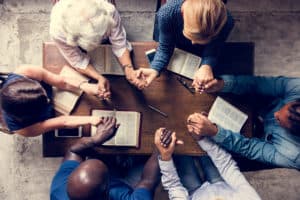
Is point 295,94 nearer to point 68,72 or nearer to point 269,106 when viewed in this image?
point 269,106

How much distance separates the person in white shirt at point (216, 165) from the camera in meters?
2.70

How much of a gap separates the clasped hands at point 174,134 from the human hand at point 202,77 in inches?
6.8

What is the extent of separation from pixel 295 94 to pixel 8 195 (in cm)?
241

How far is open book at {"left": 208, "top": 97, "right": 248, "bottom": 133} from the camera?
2775mm

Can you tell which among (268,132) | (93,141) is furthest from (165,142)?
(268,132)

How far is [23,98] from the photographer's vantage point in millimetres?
2498

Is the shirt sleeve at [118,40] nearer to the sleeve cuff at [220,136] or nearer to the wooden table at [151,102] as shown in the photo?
the wooden table at [151,102]

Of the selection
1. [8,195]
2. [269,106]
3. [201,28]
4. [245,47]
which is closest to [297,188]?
[269,106]

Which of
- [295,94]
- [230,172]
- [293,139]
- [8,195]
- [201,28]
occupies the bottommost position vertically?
[8,195]

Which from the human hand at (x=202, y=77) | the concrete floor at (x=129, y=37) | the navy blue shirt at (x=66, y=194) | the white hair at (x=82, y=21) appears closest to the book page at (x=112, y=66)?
the white hair at (x=82, y=21)

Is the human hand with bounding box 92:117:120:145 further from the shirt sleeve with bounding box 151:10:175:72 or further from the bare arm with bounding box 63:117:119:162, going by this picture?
the shirt sleeve with bounding box 151:10:175:72

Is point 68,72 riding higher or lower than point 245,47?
lower

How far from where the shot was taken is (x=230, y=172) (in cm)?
277

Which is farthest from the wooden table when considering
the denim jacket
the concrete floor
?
the concrete floor
